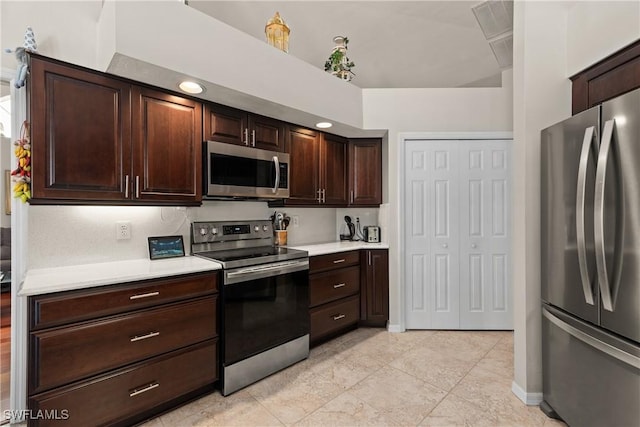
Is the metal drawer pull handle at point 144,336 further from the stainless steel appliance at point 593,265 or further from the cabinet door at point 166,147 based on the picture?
the stainless steel appliance at point 593,265

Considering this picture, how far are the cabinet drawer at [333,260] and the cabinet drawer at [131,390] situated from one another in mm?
1054

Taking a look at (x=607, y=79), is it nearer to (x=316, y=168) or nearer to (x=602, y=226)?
(x=602, y=226)

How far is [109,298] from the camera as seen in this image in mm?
1641

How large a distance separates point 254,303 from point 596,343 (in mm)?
1995

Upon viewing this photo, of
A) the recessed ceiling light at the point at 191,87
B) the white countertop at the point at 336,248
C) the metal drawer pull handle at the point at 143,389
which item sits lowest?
the metal drawer pull handle at the point at 143,389

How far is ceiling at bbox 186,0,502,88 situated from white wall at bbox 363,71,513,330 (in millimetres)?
673

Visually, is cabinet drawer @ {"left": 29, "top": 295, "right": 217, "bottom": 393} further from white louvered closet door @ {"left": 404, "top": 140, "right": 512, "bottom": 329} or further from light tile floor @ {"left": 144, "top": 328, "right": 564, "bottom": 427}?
white louvered closet door @ {"left": 404, "top": 140, "right": 512, "bottom": 329}

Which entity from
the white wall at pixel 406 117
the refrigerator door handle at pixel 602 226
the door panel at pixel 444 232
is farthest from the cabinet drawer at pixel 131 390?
the door panel at pixel 444 232

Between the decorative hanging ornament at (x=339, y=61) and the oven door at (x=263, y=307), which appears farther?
the decorative hanging ornament at (x=339, y=61)

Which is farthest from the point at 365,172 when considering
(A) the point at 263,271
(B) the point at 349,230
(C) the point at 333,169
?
(A) the point at 263,271

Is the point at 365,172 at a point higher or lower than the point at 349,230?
higher

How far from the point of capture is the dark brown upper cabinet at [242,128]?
2348mm

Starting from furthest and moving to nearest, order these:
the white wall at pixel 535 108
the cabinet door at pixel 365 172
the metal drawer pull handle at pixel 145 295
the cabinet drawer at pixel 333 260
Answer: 1. the cabinet door at pixel 365 172
2. the cabinet drawer at pixel 333 260
3. the white wall at pixel 535 108
4. the metal drawer pull handle at pixel 145 295

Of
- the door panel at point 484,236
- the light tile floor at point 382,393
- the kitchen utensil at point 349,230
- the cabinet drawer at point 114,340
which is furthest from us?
the kitchen utensil at point 349,230
